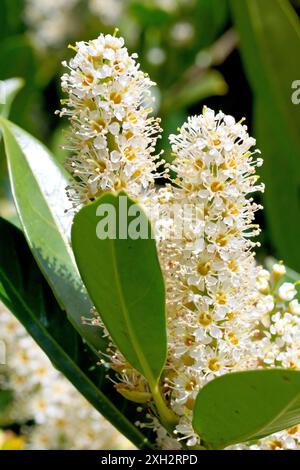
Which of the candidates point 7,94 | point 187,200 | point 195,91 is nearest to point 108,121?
point 187,200

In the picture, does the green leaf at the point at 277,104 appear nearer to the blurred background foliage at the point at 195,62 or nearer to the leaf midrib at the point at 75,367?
the blurred background foliage at the point at 195,62

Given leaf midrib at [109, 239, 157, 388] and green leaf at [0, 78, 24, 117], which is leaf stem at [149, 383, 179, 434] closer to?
leaf midrib at [109, 239, 157, 388]

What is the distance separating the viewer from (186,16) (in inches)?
127

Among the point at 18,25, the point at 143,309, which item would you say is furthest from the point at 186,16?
the point at 143,309

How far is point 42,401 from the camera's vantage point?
5.66ft

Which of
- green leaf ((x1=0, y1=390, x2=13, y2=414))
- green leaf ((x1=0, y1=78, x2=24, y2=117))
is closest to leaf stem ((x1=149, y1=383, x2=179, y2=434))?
green leaf ((x1=0, y1=78, x2=24, y2=117))

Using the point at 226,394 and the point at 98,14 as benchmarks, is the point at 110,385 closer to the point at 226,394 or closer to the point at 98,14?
the point at 226,394

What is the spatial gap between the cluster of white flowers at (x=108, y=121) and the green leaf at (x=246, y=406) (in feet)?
0.78

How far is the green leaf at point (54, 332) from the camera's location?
1.17m

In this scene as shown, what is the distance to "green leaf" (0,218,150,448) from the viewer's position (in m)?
1.17

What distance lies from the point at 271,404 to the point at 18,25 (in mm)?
2362

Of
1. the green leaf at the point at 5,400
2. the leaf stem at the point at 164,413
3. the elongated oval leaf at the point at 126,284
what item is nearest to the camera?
the elongated oval leaf at the point at 126,284

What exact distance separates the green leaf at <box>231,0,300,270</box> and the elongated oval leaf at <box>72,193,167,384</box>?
1.03 m

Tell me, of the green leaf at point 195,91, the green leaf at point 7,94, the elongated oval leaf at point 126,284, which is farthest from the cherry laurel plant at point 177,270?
the green leaf at point 195,91
